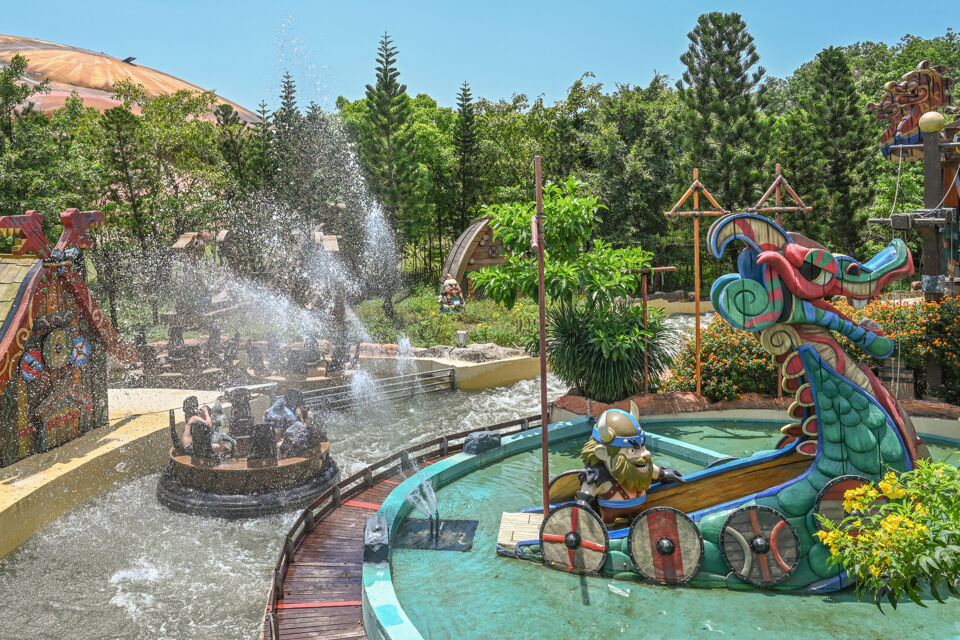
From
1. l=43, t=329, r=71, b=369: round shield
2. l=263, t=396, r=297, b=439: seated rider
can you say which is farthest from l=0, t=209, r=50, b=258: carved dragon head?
l=263, t=396, r=297, b=439: seated rider

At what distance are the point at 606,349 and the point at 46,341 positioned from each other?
10.1 m

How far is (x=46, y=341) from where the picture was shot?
1175 centimetres

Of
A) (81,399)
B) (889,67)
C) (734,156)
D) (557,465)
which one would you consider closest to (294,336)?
(81,399)

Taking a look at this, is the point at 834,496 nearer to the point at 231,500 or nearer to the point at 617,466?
the point at 617,466

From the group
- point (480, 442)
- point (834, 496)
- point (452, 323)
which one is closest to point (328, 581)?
point (480, 442)

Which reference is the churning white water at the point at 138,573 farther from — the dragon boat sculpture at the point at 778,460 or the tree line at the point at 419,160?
the tree line at the point at 419,160

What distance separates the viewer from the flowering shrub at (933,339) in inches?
491

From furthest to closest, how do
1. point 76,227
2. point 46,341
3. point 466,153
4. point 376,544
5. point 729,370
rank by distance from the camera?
1. point 466,153
2. point 729,370
3. point 76,227
4. point 46,341
5. point 376,544

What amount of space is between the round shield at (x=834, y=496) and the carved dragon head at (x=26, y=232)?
12.4 m

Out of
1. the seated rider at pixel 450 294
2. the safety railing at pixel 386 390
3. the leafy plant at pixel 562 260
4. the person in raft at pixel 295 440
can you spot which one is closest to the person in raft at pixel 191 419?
the person in raft at pixel 295 440

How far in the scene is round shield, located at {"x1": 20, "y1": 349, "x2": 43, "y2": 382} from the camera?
447 inches

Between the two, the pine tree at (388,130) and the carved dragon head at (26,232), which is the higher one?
the pine tree at (388,130)

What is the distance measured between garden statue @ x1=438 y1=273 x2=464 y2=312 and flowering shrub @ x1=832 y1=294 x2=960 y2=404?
16819 millimetres

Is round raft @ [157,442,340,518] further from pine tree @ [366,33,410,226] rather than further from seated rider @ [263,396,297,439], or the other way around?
pine tree @ [366,33,410,226]
